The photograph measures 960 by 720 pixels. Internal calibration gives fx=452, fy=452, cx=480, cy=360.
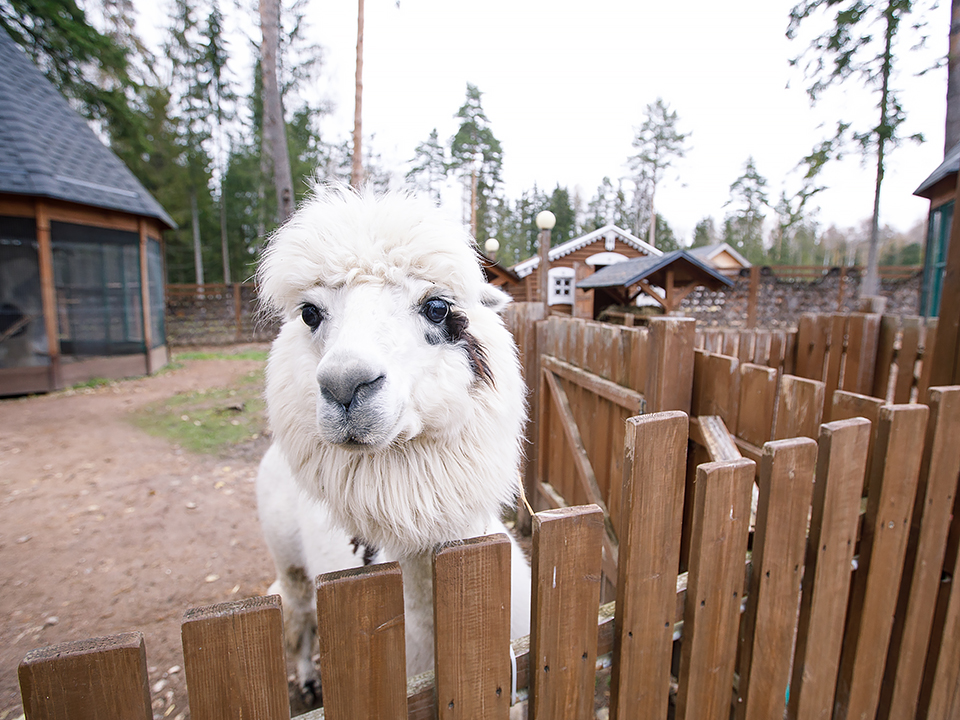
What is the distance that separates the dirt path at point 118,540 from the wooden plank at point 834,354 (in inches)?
162

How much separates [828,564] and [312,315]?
164cm

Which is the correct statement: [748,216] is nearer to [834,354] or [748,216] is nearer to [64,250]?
[834,354]

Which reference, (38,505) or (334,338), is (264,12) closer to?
(38,505)

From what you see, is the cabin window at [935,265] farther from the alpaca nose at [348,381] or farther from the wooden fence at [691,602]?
the alpaca nose at [348,381]

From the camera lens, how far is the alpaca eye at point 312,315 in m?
1.34

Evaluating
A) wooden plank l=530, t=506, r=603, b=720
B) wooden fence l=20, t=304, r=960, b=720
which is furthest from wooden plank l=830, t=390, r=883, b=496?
wooden plank l=530, t=506, r=603, b=720

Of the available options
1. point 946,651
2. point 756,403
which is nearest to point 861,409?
point 756,403

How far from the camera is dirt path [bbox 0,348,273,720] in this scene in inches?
103

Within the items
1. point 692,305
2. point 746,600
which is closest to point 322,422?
point 746,600

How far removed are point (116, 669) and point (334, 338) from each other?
0.77 metres

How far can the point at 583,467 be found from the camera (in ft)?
9.01

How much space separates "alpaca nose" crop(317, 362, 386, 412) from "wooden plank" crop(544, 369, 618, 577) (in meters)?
1.52

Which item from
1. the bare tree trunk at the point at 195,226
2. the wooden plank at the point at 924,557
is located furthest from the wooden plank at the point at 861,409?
the bare tree trunk at the point at 195,226

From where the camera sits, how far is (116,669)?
675mm
